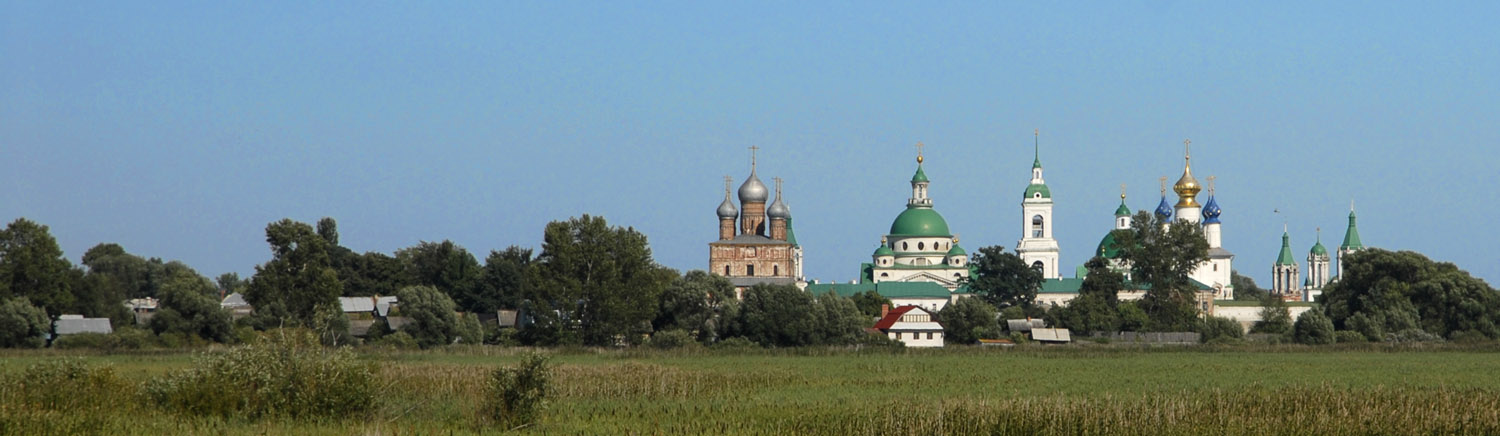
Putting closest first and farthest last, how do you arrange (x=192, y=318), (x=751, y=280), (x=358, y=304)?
(x=192, y=318) → (x=358, y=304) → (x=751, y=280)

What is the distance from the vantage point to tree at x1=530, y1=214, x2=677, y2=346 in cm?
6825

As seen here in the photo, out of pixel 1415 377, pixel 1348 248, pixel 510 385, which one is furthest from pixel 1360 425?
pixel 1348 248

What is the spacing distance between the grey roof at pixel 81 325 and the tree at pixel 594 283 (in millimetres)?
17060

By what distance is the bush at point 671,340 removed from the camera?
222 feet

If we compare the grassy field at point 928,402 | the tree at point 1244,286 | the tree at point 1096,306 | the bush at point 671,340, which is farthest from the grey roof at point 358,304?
the tree at point 1244,286

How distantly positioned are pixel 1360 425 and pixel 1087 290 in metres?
70.9

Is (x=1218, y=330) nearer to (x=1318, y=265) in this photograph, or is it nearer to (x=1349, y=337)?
(x=1349, y=337)

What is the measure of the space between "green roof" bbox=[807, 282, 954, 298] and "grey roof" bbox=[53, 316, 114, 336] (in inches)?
2146

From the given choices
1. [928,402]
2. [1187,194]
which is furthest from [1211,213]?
[928,402]

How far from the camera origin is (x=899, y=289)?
123438mm

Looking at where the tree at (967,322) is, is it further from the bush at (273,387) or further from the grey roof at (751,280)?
the bush at (273,387)

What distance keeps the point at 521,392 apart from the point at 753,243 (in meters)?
101

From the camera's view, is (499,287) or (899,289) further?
(899,289)

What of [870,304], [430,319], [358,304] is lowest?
[430,319]
